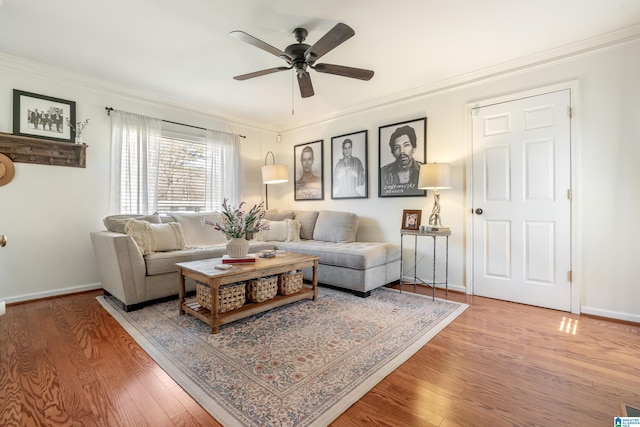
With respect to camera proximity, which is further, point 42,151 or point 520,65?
point 42,151

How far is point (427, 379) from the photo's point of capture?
66.8 inches

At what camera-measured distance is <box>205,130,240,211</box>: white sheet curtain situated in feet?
14.9

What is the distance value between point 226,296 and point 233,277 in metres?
0.20

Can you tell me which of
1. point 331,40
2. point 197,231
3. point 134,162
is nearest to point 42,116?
point 134,162

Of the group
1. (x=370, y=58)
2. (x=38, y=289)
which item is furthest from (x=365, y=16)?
(x=38, y=289)

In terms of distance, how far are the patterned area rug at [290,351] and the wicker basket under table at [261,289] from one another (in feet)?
0.53

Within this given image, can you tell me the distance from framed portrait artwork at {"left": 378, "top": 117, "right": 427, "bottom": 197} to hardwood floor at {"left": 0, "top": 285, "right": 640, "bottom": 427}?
1.87m

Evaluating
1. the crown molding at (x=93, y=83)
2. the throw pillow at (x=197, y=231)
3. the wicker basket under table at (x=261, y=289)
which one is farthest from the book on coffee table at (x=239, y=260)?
the crown molding at (x=93, y=83)

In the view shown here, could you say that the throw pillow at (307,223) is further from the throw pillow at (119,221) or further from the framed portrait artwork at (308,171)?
the throw pillow at (119,221)

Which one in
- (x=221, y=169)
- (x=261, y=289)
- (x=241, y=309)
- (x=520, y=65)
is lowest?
(x=241, y=309)

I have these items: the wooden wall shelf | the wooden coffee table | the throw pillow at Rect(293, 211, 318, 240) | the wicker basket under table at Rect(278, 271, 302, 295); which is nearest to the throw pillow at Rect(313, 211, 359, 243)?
the throw pillow at Rect(293, 211, 318, 240)

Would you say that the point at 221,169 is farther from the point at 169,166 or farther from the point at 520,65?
the point at 520,65

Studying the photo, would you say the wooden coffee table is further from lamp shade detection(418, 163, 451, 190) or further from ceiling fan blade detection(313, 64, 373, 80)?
ceiling fan blade detection(313, 64, 373, 80)

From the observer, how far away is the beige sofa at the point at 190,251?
2.81m
